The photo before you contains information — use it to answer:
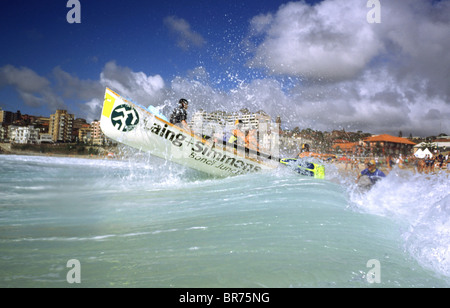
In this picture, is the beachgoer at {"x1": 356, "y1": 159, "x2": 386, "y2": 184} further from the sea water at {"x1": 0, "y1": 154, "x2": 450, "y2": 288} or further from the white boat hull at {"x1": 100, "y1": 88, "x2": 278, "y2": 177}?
the white boat hull at {"x1": 100, "y1": 88, "x2": 278, "y2": 177}

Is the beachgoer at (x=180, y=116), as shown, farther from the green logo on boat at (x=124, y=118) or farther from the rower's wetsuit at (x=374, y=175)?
the rower's wetsuit at (x=374, y=175)

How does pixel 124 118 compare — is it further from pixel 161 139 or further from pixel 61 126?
pixel 61 126

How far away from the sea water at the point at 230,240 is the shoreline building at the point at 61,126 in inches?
3393

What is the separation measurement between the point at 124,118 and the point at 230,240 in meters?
6.00

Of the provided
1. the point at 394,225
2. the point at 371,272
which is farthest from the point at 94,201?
the point at 394,225

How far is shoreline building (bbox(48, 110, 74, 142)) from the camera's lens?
8036cm

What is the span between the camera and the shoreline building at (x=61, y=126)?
264 ft

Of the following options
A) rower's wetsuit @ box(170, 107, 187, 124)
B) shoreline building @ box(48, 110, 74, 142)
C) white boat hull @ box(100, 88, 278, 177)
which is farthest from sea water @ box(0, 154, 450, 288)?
shoreline building @ box(48, 110, 74, 142)

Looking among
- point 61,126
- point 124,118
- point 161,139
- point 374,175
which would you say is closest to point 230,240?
point 374,175

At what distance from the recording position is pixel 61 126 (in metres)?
83.1

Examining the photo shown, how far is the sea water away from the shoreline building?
86188mm

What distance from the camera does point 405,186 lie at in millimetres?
6039

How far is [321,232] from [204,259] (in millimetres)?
1638
